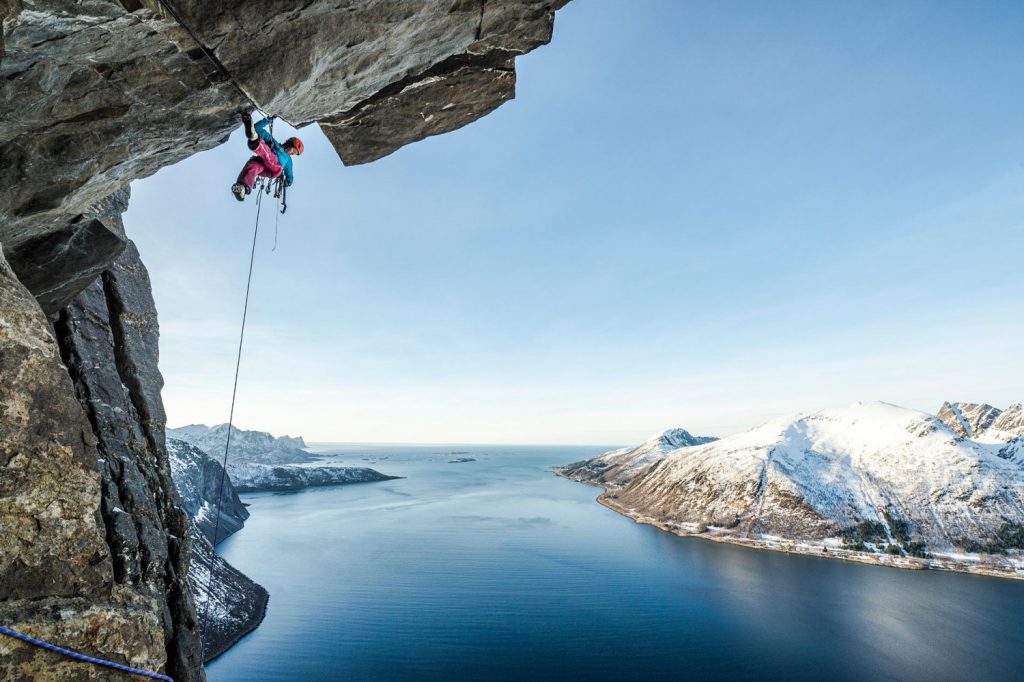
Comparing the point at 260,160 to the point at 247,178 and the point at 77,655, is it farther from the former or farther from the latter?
the point at 77,655

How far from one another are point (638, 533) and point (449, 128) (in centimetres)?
8839

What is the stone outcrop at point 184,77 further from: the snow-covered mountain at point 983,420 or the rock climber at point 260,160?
the snow-covered mountain at point 983,420

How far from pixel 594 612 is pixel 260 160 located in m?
52.4

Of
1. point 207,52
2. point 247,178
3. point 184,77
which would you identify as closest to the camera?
point 207,52

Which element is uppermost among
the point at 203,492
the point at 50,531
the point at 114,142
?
the point at 114,142

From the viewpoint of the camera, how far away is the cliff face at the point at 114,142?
18.5 feet

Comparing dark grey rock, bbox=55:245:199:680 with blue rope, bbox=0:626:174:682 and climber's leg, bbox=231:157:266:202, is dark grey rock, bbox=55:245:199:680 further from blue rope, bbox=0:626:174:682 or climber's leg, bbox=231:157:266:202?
climber's leg, bbox=231:157:266:202

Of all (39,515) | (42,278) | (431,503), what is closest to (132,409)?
(42,278)

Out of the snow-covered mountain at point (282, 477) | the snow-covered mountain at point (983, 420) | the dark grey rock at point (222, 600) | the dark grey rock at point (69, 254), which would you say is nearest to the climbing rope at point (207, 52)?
the dark grey rock at point (69, 254)

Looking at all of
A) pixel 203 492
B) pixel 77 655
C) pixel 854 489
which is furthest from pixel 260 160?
pixel 854 489

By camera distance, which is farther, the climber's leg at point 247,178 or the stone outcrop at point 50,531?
the climber's leg at point 247,178

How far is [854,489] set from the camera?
7844 centimetres

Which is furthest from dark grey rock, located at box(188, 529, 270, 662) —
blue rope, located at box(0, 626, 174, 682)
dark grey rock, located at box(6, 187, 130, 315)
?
blue rope, located at box(0, 626, 174, 682)

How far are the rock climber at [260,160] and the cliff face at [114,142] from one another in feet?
2.51
